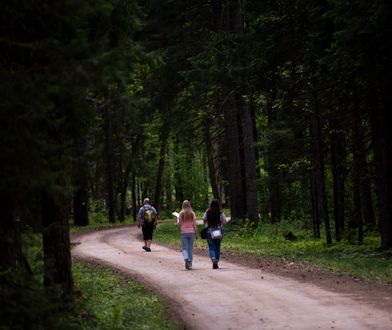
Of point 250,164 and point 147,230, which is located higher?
point 250,164

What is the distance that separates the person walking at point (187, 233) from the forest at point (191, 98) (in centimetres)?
392

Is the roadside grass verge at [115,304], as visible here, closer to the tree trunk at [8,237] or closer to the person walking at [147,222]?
the tree trunk at [8,237]

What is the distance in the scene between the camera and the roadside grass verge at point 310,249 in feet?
51.2

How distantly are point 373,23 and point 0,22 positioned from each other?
34.5 feet

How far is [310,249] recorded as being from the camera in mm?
21141

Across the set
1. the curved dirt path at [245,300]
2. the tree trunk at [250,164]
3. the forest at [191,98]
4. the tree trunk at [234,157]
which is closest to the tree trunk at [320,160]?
the forest at [191,98]

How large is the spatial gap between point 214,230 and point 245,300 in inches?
207

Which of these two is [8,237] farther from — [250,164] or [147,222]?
[250,164]

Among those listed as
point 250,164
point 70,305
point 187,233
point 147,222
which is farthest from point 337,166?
point 70,305

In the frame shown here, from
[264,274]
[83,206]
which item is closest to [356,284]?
[264,274]

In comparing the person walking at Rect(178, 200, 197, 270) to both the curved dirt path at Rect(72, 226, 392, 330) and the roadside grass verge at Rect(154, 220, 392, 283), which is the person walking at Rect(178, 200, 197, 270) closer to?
the curved dirt path at Rect(72, 226, 392, 330)

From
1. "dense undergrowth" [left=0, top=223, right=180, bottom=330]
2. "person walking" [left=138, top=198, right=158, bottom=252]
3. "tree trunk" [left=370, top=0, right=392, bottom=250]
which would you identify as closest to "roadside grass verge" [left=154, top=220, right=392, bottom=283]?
"tree trunk" [left=370, top=0, right=392, bottom=250]

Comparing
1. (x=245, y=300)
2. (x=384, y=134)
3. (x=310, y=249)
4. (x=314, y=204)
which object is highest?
(x=384, y=134)

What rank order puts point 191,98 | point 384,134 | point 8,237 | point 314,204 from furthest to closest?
1. point 314,204
2. point 191,98
3. point 384,134
4. point 8,237
